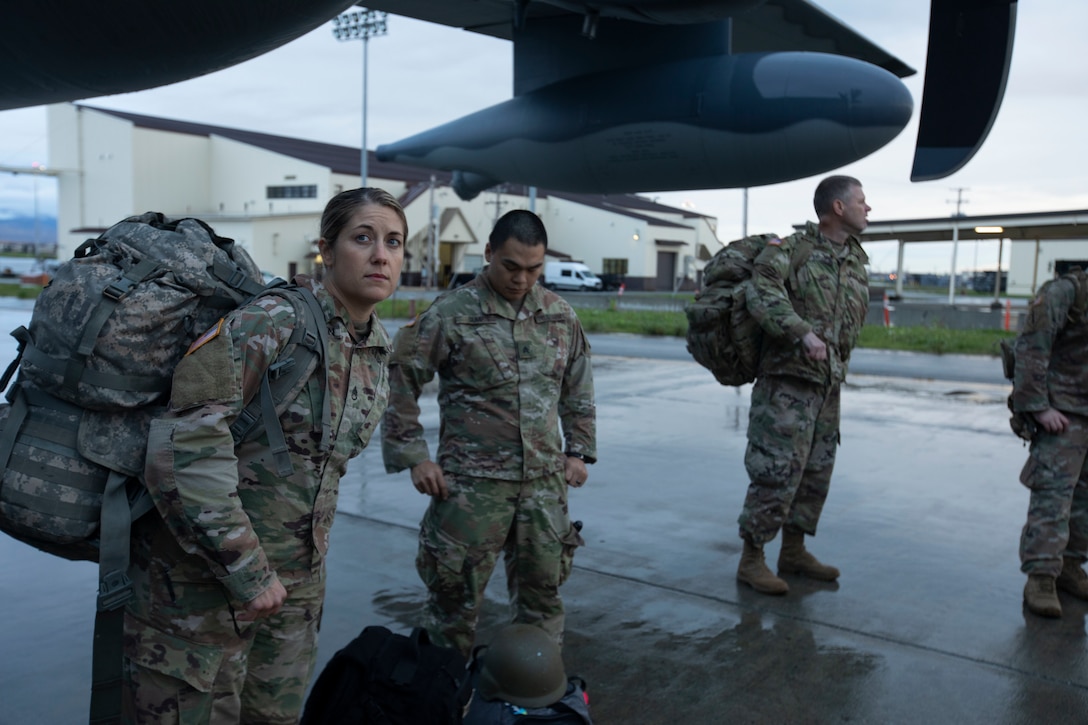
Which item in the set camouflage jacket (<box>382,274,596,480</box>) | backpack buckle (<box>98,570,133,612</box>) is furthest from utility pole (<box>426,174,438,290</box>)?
backpack buckle (<box>98,570,133,612</box>)

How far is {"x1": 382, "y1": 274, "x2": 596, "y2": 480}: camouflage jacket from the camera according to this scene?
311cm

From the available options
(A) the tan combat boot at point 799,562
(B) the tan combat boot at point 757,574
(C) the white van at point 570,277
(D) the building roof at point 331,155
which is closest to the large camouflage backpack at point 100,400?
(B) the tan combat boot at point 757,574

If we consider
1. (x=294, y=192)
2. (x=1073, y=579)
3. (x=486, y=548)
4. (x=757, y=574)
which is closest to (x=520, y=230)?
(x=486, y=548)

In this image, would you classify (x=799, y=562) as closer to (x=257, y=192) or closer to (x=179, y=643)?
(x=179, y=643)

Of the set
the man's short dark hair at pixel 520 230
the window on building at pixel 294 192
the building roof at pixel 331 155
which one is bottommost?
the man's short dark hair at pixel 520 230

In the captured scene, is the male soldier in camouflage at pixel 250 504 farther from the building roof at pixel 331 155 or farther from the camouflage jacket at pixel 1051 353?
the building roof at pixel 331 155

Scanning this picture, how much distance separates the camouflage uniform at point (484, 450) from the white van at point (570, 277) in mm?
40562

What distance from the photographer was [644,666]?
3.40 meters

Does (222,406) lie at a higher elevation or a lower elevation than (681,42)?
lower

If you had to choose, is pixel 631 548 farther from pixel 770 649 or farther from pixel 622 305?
pixel 622 305

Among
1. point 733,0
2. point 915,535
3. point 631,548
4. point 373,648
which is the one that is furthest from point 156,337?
point 915,535

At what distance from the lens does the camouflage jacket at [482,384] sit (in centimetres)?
311

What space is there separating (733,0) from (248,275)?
8.36ft

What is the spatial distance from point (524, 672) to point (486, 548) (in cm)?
83
